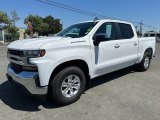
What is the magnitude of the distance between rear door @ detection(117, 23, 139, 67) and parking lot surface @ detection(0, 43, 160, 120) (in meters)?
0.80

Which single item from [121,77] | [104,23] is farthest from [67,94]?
[121,77]

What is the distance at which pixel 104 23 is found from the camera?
5.68 m

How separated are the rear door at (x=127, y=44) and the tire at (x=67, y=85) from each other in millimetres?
1910

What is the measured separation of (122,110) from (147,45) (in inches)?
162

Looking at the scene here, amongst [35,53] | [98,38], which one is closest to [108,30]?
[98,38]

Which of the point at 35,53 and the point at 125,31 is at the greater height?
the point at 125,31

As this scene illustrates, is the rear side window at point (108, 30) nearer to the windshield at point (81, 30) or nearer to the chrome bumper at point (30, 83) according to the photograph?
the windshield at point (81, 30)

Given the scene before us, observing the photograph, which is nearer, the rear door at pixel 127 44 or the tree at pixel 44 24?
the rear door at pixel 127 44

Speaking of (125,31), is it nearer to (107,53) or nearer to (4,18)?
(107,53)

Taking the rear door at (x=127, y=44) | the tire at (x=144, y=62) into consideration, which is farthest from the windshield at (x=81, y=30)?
the tire at (x=144, y=62)

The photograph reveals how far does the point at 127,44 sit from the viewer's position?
6.38 m

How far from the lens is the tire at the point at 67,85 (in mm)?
4354

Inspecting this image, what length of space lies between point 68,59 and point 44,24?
71.6 meters

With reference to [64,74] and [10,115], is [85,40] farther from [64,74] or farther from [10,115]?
[10,115]
